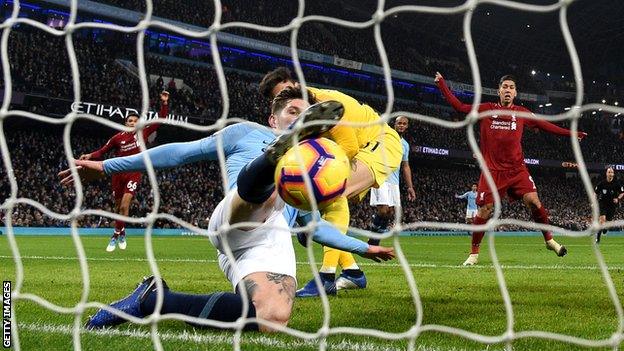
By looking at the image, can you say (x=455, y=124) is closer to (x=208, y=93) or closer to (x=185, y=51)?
(x=208, y=93)

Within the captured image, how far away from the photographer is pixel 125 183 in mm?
9703

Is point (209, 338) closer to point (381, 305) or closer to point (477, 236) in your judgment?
point (381, 305)

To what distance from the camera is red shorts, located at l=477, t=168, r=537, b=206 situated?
7.35 meters

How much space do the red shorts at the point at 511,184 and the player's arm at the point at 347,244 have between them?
13.8 ft

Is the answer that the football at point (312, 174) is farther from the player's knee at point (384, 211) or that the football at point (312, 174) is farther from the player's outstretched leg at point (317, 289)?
the player's knee at point (384, 211)

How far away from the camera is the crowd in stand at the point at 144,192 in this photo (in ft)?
63.2

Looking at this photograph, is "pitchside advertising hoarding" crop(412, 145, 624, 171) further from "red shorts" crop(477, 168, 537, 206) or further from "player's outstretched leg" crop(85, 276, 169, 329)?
"player's outstretched leg" crop(85, 276, 169, 329)

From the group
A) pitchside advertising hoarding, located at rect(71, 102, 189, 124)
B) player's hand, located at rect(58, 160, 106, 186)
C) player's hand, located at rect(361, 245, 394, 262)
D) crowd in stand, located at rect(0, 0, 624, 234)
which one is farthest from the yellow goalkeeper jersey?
pitchside advertising hoarding, located at rect(71, 102, 189, 124)

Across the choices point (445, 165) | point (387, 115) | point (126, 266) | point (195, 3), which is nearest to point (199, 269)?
point (126, 266)

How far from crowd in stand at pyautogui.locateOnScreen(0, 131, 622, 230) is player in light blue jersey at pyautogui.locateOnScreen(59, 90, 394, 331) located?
636 inches

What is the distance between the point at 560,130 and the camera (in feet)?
21.6

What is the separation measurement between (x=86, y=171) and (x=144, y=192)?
1816 cm

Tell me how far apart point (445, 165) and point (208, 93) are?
13675mm

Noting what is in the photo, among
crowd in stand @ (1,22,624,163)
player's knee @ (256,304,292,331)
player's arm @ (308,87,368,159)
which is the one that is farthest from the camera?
crowd in stand @ (1,22,624,163)
